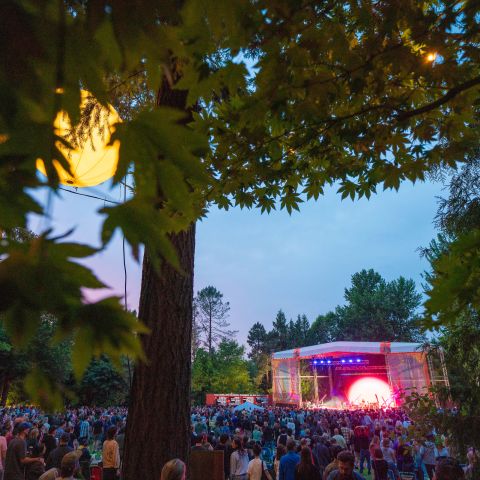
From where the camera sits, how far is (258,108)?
7.71ft

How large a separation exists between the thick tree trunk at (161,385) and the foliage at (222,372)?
1726 inches

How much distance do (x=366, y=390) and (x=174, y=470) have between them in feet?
100

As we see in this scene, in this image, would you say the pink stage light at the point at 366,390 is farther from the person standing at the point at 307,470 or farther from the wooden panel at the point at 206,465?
the wooden panel at the point at 206,465

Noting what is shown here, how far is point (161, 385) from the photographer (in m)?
2.68

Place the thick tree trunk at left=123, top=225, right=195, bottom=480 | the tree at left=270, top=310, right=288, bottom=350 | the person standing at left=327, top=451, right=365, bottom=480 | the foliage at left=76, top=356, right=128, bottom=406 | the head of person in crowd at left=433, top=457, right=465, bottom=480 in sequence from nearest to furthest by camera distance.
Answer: the thick tree trunk at left=123, top=225, right=195, bottom=480, the head of person in crowd at left=433, top=457, right=465, bottom=480, the person standing at left=327, top=451, right=365, bottom=480, the foliage at left=76, top=356, right=128, bottom=406, the tree at left=270, top=310, right=288, bottom=350

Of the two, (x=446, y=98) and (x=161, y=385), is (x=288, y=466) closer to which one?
(x=161, y=385)

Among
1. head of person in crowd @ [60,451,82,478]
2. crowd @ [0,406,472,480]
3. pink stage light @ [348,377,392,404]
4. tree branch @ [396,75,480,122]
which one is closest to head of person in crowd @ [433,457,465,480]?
crowd @ [0,406,472,480]

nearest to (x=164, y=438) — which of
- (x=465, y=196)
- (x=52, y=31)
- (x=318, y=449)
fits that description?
(x=52, y=31)

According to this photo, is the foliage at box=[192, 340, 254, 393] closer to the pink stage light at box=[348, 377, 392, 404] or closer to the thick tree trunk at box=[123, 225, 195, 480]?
the pink stage light at box=[348, 377, 392, 404]

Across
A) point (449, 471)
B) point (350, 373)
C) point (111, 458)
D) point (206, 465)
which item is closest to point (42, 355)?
point (206, 465)

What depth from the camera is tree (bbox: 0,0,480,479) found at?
751 millimetres

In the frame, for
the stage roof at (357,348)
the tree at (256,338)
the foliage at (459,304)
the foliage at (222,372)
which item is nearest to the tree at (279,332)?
the tree at (256,338)

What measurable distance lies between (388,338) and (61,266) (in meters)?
56.6

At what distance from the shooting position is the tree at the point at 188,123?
2.46 feet
